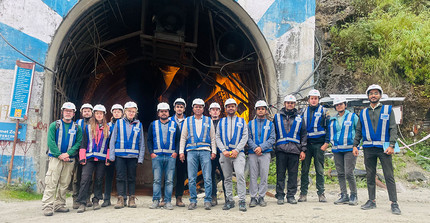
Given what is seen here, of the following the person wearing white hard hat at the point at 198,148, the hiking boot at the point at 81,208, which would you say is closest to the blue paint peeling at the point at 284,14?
the person wearing white hard hat at the point at 198,148

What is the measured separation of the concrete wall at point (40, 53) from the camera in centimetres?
718

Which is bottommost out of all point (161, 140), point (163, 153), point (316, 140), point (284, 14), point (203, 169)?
point (203, 169)

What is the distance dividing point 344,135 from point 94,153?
14.2 ft

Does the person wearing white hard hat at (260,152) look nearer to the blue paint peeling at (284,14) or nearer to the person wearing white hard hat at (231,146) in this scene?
the person wearing white hard hat at (231,146)

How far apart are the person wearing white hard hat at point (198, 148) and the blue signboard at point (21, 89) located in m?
3.74

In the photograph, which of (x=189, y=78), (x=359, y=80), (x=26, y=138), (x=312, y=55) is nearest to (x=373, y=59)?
(x=359, y=80)

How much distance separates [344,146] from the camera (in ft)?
19.2

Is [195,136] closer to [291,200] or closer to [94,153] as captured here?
[94,153]

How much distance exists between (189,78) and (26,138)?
7394mm

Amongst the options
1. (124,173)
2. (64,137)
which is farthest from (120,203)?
(64,137)

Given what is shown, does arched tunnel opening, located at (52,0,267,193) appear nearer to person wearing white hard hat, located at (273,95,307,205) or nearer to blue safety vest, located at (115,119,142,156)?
person wearing white hard hat, located at (273,95,307,205)

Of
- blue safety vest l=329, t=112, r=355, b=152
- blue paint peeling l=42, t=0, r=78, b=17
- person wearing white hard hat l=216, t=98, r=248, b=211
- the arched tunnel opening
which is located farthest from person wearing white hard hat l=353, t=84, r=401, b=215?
blue paint peeling l=42, t=0, r=78, b=17

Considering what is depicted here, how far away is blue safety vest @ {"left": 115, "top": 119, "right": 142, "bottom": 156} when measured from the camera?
5.85 metres

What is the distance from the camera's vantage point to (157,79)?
567 inches
